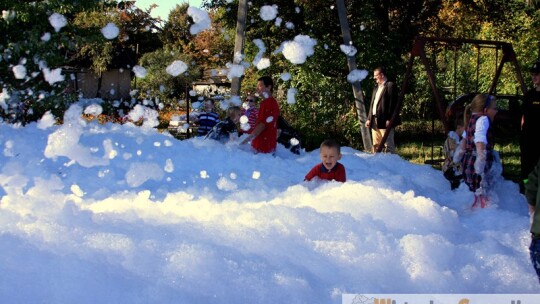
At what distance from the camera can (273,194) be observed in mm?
7082

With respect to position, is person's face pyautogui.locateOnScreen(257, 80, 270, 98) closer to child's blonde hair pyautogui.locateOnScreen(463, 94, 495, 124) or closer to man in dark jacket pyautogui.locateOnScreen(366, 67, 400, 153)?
child's blonde hair pyautogui.locateOnScreen(463, 94, 495, 124)

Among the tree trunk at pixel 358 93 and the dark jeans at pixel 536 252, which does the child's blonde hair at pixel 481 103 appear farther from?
the tree trunk at pixel 358 93

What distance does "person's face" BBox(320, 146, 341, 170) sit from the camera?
20.7ft

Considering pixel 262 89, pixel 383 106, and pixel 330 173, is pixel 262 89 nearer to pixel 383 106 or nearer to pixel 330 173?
pixel 330 173

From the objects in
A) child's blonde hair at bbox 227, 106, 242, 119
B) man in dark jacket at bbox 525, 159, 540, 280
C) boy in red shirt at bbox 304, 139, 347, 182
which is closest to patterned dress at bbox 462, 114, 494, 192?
boy in red shirt at bbox 304, 139, 347, 182

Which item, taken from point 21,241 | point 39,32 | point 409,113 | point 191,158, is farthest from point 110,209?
point 409,113

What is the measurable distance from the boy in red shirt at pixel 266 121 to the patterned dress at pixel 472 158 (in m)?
2.34

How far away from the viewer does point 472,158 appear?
6.91 m

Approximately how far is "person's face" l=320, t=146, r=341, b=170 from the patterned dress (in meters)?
1.45

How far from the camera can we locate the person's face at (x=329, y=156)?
6316 millimetres

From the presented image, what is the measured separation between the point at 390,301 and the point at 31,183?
4157mm

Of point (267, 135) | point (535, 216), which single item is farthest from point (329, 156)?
point (535, 216)

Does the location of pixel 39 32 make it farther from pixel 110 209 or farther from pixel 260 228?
pixel 260 228

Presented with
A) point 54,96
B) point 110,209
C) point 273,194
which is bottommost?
point 54,96
